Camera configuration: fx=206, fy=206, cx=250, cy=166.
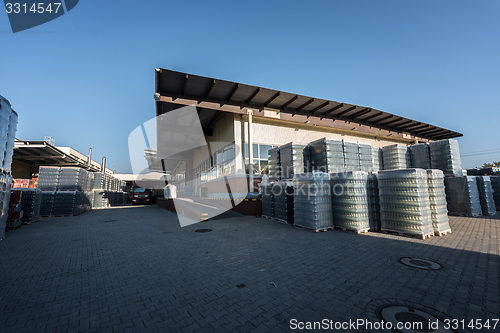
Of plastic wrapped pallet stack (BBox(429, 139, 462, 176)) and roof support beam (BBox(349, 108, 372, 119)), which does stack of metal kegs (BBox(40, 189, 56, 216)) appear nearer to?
plastic wrapped pallet stack (BBox(429, 139, 462, 176))

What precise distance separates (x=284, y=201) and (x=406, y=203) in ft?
15.6

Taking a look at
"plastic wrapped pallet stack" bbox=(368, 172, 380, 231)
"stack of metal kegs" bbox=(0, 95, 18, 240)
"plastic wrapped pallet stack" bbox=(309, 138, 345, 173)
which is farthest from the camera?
"plastic wrapped pallet stack" bbox=(309, 138, 345, 173)

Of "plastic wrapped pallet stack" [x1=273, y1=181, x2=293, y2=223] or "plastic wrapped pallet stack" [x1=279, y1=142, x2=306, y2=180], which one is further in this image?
"plastic wrapped pallet stack" [x1=279, y1=142, x2=306, y2=180]

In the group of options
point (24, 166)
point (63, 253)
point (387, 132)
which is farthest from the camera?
point (24, 166)

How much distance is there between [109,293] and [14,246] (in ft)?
19.2

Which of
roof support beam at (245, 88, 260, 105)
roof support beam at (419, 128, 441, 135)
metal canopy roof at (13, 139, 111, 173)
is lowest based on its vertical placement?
metal canopy roof at (13, 139, 111, 173)

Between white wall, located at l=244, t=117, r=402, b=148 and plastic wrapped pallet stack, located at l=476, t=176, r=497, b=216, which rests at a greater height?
white wall, located at l=244, t=117, r=402, b=148

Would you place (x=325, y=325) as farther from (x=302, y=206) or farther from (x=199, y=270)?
(x=302, y=206)

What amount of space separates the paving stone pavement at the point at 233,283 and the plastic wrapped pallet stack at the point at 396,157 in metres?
6.80

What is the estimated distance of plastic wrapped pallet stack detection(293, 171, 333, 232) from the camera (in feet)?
25.7

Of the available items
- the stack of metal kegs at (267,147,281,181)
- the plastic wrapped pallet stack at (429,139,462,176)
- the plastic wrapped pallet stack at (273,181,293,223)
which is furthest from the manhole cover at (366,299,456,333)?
the plastic wrapped pallet stack at (429,139,462,176)

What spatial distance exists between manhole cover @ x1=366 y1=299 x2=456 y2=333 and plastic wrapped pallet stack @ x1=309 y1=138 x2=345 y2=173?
24.8 ft

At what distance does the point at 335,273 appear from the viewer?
397 centimetres

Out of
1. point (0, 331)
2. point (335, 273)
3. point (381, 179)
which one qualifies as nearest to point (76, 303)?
point (0, 331)
